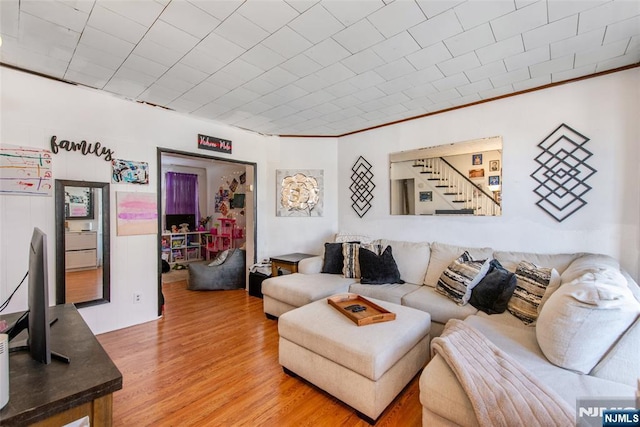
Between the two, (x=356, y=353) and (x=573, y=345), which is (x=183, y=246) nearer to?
(x=356, y=353)

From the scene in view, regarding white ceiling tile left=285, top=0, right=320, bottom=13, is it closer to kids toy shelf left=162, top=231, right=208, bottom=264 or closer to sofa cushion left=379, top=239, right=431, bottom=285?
sofa cushion left=379, top=239, right=431, bottom=285

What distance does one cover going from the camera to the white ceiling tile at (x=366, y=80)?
2498 mm

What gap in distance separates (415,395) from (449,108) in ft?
9.74

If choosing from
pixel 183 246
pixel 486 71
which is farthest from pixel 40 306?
pixel 183 246

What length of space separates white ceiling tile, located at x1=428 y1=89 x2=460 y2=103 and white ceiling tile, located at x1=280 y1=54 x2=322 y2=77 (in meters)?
1.36

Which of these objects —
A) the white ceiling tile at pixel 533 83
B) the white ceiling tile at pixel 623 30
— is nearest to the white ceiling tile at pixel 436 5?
the white ceiling tile at pixel 623 30

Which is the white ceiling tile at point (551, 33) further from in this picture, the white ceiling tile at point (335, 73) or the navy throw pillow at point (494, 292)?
the navy throw pillow at point (494, 292)

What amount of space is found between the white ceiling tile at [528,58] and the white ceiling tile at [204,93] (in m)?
2.56

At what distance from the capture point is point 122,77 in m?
2.53

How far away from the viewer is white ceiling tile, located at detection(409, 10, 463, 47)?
5.80ft

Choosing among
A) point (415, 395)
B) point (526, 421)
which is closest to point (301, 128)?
point (415, 395)

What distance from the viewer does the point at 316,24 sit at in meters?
1.81

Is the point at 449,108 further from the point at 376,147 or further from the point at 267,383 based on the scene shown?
the point at 267,383

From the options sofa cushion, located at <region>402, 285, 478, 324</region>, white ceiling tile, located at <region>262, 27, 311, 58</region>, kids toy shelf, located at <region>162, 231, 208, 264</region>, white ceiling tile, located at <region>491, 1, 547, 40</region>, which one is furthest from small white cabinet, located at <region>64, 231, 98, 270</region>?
white ceiling tile, located at <region>491, 1, 547, 40</region>
